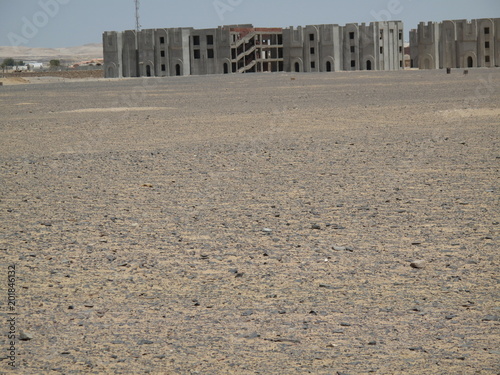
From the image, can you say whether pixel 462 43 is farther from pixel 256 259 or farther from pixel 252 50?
pixel 256 259

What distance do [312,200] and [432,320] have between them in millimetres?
4113

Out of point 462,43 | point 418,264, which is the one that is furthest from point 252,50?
point 418,264

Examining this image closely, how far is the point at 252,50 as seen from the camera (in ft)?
325

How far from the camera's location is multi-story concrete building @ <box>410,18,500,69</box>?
93.9 meters

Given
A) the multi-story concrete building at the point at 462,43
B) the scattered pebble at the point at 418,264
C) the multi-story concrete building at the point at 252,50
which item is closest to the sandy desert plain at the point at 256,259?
the scattered pebble at the point at 418,264

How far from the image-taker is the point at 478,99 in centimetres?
2641

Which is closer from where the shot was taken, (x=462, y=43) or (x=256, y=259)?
(x=256, y=259)

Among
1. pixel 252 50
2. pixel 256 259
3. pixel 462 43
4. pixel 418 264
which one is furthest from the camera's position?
pixel 252 50

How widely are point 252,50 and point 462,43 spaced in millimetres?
25365

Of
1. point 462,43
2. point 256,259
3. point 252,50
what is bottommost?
point 256,259

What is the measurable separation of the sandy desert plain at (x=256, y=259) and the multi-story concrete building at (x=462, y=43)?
84380mm

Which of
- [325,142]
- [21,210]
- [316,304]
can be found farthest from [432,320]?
[325,142]

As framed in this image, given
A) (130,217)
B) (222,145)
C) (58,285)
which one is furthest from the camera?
(222,145)

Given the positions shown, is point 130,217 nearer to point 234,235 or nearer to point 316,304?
point 234,235
